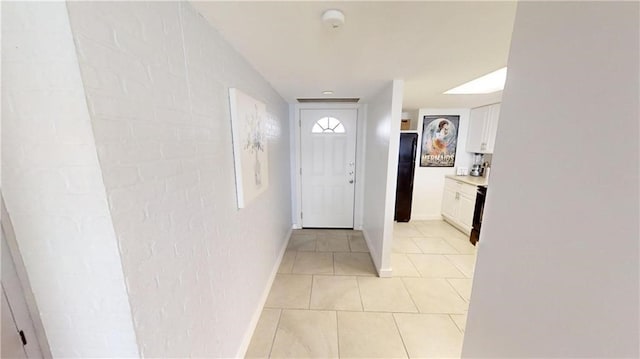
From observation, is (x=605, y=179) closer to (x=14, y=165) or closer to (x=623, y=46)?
(x=623, y=46)

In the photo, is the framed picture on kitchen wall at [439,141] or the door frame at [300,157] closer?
the door frame at [300,157]

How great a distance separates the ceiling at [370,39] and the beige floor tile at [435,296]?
6.88ft

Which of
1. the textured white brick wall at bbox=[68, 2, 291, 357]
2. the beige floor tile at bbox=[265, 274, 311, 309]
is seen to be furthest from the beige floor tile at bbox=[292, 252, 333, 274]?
the textured white brick wall at bbox=[68, 2, 291, 357]

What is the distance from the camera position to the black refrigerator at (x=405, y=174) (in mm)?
3863

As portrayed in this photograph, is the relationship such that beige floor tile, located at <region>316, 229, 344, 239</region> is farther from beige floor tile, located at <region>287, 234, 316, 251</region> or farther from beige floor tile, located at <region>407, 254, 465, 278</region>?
beige floor tile, located at <region>407, 254, 465, 278</region>

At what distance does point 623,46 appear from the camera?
0.41m

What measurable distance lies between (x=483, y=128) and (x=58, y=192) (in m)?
4.63

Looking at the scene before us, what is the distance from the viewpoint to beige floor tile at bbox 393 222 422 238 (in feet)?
12.0

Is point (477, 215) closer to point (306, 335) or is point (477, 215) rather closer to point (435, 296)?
point (435, 296)

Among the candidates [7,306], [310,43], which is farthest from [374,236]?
[7,306]

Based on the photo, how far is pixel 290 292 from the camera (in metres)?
2.26

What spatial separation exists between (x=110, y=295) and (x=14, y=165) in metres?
0.44

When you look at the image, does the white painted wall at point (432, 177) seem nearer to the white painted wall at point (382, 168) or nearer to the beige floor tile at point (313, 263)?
the white painted wall at point (382, 168)

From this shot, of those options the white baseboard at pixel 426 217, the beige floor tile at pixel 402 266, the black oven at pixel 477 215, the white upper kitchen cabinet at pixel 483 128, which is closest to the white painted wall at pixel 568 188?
the beige floor tile at pixel 402 266
